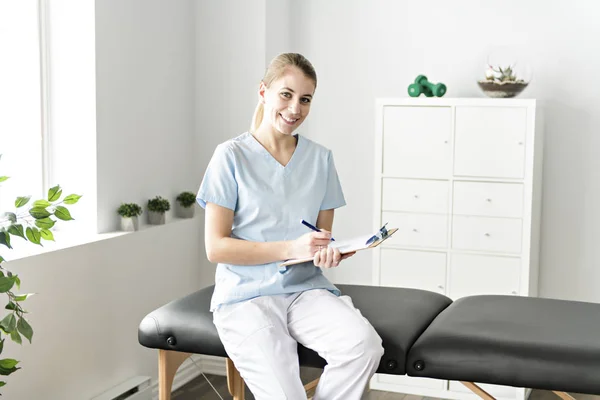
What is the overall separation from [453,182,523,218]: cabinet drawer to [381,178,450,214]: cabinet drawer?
6 cm

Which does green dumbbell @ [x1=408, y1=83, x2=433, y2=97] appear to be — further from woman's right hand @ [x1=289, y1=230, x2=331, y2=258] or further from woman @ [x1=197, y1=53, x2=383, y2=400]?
woman's right hand @ [x1=289, y1=230, x2=331, y2=258]

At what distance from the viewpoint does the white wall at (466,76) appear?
3.43 meters

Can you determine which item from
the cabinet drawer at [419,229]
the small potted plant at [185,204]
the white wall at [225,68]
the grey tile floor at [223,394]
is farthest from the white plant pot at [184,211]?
the cabinet drawer at [419,229]

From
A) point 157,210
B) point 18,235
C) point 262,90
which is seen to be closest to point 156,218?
point 157,210

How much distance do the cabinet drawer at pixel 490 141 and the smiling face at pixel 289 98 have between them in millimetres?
1221

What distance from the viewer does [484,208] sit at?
3.25 metres

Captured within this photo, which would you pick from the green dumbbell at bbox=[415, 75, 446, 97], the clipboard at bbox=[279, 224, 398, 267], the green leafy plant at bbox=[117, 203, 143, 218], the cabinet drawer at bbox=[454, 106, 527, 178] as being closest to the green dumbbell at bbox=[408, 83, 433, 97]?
the green dumbbell at bbox=[415, 75, 446, 97]

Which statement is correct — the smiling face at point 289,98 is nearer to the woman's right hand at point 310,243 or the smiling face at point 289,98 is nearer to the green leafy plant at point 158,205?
the woman's right hand at point 310,243

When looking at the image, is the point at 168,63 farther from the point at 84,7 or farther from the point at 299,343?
the point at 299,343

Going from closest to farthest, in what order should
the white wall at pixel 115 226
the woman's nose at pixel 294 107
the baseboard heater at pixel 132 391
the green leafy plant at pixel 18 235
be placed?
the green leafy plant at pixel 18 235, the woman's nose at pixel 294 107, the white wall at pixel 115 226, the baseboard heater at pixel 132 391

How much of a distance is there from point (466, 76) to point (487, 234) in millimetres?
748

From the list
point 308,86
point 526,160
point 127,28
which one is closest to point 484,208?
point 526,160

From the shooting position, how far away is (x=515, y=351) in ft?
6.41

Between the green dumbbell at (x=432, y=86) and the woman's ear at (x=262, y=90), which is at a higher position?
the green dumbbell at (x=432, y=86)
